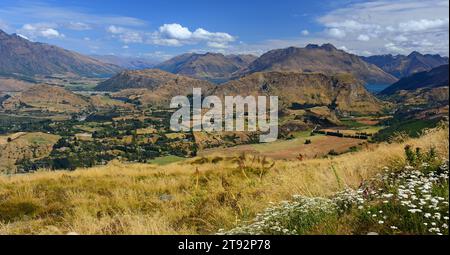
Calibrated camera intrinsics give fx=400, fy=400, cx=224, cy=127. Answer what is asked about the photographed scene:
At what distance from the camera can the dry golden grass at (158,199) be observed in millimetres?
7859

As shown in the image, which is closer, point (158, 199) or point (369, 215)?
point (369, 215)

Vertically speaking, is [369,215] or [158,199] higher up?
[369,215]

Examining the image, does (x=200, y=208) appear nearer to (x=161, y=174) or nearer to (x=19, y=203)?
(x=19, y=203)

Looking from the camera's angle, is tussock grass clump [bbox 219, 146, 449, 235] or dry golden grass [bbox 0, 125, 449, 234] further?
dry golden grass [bbox 0, 125, 449, 234]

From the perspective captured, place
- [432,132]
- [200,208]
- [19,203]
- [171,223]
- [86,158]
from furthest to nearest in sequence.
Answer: [86,158] < [432,132] < [19,203] < [200,208] < [171,223]

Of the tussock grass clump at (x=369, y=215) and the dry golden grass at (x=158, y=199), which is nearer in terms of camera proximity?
the tussock grass clump at (x=369, y=215)

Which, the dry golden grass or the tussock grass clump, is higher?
the tussock grass clump

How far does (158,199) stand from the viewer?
456 inches

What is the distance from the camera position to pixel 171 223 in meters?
8.47

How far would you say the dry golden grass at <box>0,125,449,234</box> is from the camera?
786 centimetres

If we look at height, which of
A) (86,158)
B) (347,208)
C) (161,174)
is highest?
(347,208)

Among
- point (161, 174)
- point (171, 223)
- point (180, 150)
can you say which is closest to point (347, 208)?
point (171, 223)
